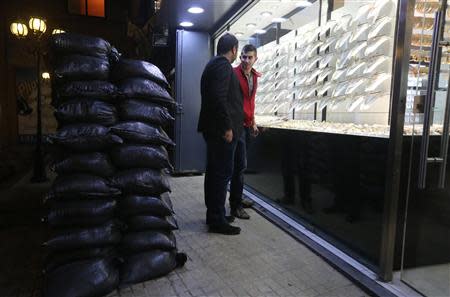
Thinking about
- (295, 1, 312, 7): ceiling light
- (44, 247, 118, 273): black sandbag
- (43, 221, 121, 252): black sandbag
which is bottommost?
(44, 247, 118, 273): black sandbag

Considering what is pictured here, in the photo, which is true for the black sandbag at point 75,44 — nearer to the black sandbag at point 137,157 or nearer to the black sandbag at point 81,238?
the black sandbag at point 137,157

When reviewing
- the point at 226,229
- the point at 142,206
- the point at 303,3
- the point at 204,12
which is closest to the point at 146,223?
the point at 142,206

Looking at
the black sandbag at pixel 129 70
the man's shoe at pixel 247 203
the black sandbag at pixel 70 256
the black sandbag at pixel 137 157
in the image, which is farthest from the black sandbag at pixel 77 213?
the man's shoe at pixel 247 203

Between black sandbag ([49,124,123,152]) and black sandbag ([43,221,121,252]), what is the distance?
493mm

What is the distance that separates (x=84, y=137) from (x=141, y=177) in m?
0.44

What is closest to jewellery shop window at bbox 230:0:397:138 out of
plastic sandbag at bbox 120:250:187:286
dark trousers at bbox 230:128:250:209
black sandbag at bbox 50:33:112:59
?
dark trousers at bbox 230:128:250:209

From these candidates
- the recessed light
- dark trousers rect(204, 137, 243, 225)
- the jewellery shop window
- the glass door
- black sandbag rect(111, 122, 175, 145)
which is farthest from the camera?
the recessed light

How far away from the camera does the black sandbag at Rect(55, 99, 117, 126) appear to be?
206 centimetres

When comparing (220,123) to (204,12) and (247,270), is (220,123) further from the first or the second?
(204,12)

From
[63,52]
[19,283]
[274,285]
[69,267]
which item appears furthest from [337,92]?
[19,283]

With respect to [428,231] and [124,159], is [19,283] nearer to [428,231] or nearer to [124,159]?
[124,159]

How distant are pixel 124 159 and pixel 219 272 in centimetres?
101

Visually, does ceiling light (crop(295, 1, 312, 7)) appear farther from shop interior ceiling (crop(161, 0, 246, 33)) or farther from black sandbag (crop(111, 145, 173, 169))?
black sandbag (crop(111, 145, 173, 169))

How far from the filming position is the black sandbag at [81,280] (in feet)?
5.98
